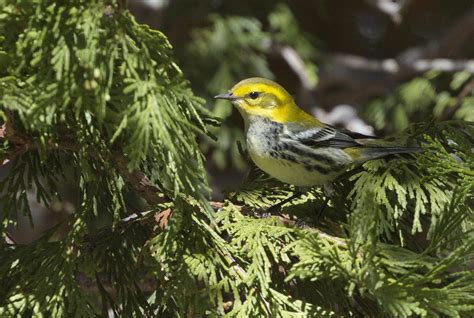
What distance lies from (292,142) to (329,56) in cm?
271

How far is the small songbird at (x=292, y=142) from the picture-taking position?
6.98 feet

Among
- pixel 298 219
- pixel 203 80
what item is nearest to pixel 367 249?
pixel 298 219

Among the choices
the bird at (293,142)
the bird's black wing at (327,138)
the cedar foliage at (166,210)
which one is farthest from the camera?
the bird's black wing at (327,138)

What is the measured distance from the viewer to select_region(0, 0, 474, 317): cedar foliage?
1.45 metres

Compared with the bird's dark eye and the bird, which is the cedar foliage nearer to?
the bird

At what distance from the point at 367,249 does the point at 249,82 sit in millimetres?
1058

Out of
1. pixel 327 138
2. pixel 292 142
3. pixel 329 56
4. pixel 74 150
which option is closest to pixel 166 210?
pixel 74 150

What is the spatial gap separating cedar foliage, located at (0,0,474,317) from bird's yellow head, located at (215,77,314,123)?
0.97ft

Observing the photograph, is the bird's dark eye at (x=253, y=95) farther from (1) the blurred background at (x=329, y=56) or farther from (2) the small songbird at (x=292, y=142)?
(1) the blurred background at (x=329, y=56)

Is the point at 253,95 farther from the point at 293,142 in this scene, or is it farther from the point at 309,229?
the point at 309,229

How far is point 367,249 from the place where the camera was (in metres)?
1.44

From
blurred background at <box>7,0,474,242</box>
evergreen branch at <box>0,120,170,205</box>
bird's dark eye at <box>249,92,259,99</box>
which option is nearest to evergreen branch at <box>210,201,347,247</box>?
evergreen branch at <box>0,120,170,205</box>

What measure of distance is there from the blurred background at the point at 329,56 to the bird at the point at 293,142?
1456mm

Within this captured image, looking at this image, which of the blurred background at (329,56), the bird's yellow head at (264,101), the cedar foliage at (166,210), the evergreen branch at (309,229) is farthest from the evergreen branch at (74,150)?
the blurred background at (329,56)
